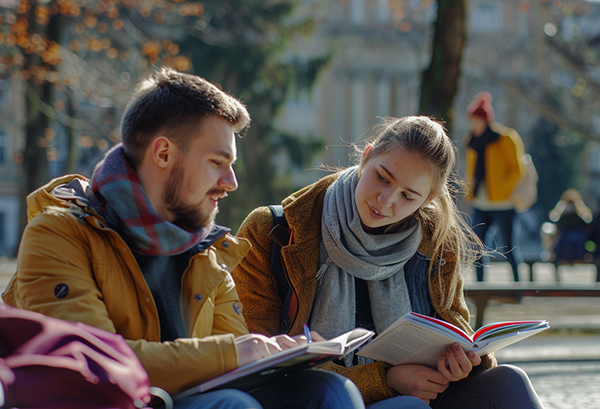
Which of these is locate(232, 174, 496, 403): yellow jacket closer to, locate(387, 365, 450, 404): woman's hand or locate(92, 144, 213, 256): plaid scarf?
locate(387, 365, 450, 404): woman's hand

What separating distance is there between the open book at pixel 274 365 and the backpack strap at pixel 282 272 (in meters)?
0.70

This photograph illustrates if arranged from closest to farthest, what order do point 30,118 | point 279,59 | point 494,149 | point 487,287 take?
1. point 487,287
2. point 494,149
3. point 30,118
4. point 279,59

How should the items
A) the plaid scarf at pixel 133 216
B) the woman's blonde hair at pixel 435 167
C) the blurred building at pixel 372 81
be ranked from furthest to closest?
the blurred building at pixel 372 81 < the woman's blonde hair at pixel 435 167 < the plaid scarf at pixel 133 216

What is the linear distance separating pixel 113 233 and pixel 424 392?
1.21m

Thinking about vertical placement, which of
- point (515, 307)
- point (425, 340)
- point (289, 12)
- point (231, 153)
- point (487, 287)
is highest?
point (289, 12)

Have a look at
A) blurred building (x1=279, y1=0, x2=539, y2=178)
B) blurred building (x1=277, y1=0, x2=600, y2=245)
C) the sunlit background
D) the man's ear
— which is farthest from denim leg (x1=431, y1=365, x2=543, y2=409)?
blurred building (x1=279, y1=0, x2=539, y2=178)

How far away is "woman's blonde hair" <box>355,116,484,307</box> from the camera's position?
2.63m

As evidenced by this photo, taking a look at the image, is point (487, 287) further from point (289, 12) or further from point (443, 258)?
point (289, 12)

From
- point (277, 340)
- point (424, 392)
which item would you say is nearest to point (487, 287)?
point (424, 392)

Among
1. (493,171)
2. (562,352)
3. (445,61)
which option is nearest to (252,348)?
(562,352)

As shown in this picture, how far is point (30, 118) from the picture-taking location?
473 inches

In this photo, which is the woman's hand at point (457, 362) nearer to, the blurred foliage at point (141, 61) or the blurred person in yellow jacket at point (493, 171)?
the blurred person in yellow jacket at point (493, 171)

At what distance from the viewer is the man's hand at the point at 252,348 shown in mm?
1776

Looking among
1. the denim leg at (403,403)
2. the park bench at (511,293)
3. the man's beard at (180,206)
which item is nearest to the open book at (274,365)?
the denim leg at (403,403)
